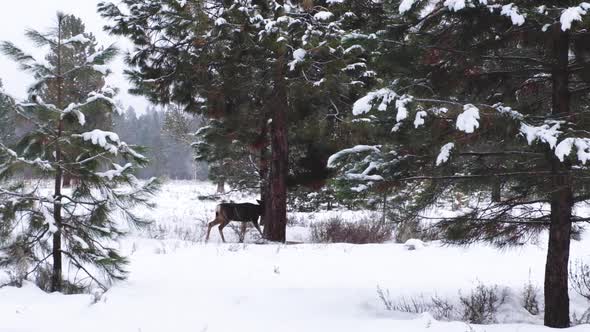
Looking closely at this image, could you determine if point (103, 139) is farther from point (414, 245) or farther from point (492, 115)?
point (414, 245)

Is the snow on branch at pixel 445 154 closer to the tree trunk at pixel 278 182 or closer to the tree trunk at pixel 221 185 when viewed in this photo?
the tree trunk at pixel 278 182

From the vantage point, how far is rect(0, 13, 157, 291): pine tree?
5.04 metres

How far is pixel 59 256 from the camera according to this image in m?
5.45

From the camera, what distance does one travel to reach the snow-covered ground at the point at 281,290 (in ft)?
14.6

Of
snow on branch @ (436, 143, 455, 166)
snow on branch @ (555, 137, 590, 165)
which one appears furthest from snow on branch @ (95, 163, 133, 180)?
snow on branch @ (555, 137, 590, 165)

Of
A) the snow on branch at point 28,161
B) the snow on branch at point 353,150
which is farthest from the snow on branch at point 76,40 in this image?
the snow on branch at point 353,150

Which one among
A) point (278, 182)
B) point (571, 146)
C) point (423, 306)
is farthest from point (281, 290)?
point (278, 182)

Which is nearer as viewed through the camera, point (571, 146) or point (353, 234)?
point (571, 146)

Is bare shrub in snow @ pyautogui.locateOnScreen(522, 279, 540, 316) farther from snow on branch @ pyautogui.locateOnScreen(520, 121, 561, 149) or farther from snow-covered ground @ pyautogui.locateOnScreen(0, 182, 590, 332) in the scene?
snow on branch @ pyautogui.locateOnScreen(520, 121, 561, 149)

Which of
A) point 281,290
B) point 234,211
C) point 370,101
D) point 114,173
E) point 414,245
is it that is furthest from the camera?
point 234,211

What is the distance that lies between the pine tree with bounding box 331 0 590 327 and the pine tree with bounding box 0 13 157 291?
2.61m

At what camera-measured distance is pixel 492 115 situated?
3629 millimetres

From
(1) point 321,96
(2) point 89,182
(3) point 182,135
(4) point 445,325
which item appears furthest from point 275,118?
(3) point 182,135

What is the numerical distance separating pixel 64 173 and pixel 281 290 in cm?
299
